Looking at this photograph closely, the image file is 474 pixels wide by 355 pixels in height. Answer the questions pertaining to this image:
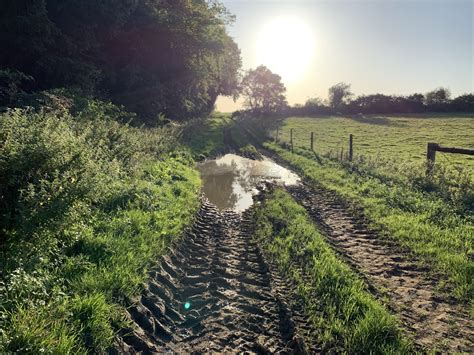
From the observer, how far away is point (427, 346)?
526cm

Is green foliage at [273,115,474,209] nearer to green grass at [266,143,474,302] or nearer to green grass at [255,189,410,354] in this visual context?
green grass at [266,143,474,302]

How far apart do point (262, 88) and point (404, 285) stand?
114219 mm

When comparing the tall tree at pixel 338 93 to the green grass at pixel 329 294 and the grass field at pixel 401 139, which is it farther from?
the green grass at pixel 329 294

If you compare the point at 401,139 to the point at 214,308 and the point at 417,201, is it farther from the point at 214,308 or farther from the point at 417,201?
the point at 214,308

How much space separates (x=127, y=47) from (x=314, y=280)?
28.1 m

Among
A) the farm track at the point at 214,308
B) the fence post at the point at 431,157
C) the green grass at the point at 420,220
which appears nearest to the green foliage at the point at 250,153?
the green grass at the point at 420,220

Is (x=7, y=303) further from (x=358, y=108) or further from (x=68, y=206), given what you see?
(x=358, y=108)

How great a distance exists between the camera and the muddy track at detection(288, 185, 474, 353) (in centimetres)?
554

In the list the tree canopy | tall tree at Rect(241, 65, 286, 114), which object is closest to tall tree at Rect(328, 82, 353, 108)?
tall tree at Rect(241, 65, 286, 114)

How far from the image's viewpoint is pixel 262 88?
11644 cm

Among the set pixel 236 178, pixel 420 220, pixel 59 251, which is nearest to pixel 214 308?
pixel 59 251

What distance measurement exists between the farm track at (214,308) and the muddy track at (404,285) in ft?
6.50

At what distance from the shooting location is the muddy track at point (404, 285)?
554cm

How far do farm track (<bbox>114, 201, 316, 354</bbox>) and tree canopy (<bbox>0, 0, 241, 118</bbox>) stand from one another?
1185cm
